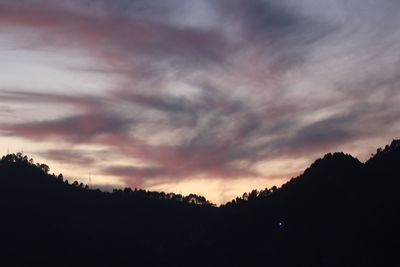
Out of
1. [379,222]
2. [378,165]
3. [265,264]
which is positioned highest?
[378,165]

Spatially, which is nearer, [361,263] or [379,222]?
[361,263]

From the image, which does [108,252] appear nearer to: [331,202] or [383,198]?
[331,202]

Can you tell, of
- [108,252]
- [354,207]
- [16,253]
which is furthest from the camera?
[108,252]

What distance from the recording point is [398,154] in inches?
7505

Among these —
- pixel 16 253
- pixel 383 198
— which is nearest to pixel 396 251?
pixel 383 198

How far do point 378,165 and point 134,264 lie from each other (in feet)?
337

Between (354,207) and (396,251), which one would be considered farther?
(354,207)

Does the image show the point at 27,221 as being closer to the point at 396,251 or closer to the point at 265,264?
the point at 265,264

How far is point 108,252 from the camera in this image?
640 ft

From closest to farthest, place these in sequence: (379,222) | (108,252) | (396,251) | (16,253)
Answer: (396,251)
(379,222)
(16,253)
(108,252)

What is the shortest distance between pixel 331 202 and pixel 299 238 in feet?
76.1

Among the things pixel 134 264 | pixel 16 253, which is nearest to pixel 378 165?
pixel 134 264

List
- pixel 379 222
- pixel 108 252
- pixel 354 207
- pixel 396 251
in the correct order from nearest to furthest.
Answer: pixel 396 251, pixel 379 222, pixel 354 207, pixel 108 252

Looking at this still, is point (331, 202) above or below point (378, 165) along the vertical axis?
below
